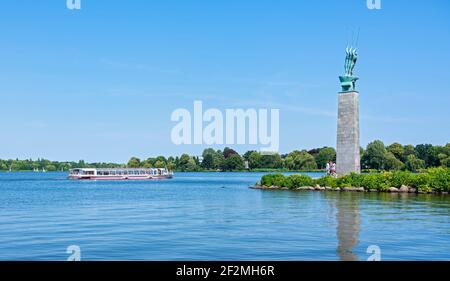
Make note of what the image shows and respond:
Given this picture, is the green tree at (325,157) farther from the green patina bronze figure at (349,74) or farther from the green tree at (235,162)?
the green patina bronze figure at (349,74)

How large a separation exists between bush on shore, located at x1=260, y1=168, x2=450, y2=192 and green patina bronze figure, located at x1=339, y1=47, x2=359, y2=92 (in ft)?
26.3

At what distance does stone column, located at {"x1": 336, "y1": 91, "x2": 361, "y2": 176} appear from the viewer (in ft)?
161

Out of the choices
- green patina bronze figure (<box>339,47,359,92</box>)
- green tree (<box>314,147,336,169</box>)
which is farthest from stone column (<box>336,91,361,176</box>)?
green tree (<box>314,147,336,169</box>)

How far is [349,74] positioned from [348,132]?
17.6ft

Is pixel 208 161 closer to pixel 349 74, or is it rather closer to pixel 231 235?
pixel 349 74

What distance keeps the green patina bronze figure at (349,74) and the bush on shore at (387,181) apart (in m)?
8.01

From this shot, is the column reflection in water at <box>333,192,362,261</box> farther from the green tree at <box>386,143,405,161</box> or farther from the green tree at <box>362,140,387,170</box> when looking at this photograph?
the green tree at <box>386,143,405,161</box>
